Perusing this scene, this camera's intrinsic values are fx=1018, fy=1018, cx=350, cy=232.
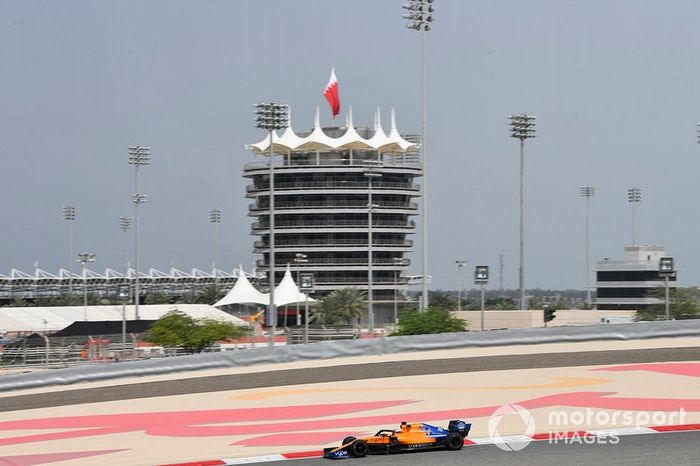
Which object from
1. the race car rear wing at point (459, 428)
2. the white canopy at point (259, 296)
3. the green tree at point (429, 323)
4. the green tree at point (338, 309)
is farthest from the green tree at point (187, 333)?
the race car rear wing at point (459, 428)

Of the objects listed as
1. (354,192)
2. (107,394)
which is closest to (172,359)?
(107,394)

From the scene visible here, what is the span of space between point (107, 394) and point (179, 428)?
6.14m

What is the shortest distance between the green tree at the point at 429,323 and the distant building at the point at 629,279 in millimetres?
91593

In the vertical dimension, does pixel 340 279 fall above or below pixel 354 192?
below

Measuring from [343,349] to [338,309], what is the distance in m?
78.3

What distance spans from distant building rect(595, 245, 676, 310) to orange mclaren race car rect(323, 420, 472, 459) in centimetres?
12178

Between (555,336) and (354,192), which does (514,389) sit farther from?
(354,192)

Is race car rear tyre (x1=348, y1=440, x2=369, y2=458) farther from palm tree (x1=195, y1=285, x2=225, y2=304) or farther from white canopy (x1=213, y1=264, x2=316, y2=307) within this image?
palm tree (x1=195, y1=285, x2=225, y2=304)

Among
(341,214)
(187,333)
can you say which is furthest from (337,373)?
(341,214)

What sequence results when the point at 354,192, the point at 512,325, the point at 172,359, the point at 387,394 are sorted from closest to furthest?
the point at 387,394 < the point at 172,359 < the point at 512,325 < the point at 354,192

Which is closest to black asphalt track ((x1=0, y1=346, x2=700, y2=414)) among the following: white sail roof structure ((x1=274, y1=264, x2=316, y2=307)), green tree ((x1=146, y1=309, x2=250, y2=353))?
green tree ((x1=146, y1=309, x2=250, y2=353))

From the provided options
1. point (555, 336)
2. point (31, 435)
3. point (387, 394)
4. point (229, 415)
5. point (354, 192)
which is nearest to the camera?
point (31, 435)

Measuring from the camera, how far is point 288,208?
125938mm

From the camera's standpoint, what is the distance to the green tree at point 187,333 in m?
66.1
